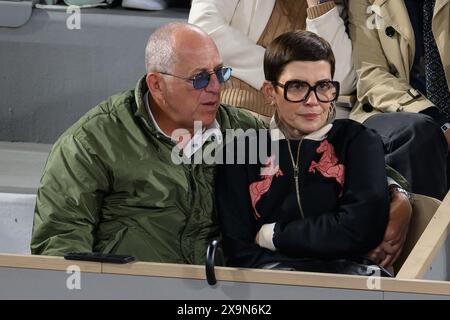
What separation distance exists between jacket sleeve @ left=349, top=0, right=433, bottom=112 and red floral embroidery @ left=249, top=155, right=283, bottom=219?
33.8 inches

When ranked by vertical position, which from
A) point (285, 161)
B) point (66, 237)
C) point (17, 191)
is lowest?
point (17, 191)

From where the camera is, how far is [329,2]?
3578 mm

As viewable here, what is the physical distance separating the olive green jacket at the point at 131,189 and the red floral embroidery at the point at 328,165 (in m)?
0.27

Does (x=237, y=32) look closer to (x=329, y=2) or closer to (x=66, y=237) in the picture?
(x=329, y=2)

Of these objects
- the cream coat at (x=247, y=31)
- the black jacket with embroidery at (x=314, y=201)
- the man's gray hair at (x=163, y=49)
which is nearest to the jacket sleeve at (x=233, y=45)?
the cream coat at (x=247, y=31)

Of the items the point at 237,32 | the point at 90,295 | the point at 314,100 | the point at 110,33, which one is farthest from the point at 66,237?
the point at 110,33

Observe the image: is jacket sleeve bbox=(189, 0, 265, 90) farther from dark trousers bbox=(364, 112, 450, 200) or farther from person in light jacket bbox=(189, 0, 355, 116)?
dark trousers bbox=(364, 112, 450, 200)

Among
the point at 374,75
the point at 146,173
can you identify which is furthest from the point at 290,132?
the point at 374,75

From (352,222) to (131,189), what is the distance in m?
0.52

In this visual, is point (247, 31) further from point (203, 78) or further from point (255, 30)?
point (203, 78)

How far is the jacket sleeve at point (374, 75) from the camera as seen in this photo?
3457 mm

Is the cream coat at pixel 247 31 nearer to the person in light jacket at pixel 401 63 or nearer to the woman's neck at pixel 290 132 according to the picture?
the person in light jacket at pixel 401 63
